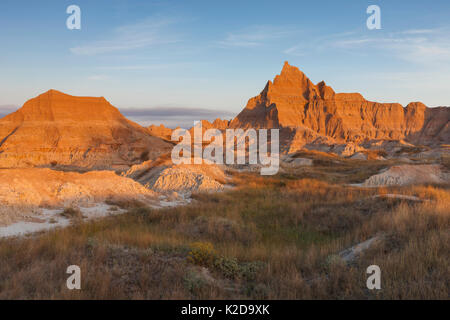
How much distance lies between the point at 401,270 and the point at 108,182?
15.9 m

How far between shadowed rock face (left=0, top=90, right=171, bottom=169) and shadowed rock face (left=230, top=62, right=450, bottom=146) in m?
76.1

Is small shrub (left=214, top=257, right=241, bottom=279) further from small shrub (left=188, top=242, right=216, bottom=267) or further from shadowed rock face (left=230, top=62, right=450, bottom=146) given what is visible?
shadowed rock face (left=230, top=62, right=450, bottom=146)

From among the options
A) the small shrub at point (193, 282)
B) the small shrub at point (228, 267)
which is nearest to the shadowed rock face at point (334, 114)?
the small shrub at point (228, 267)

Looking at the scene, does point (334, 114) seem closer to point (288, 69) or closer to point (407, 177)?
point (288, 69)

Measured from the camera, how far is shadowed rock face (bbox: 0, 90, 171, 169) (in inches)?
2004

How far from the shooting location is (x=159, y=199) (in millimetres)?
18062

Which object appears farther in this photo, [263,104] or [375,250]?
[263,104]

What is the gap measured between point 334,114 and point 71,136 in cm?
12313

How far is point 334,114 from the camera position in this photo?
144875mm

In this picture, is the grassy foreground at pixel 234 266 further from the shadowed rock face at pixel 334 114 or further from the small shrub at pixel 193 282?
the shadowed rock face at pixel 334 114

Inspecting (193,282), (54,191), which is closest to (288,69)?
(54,191)

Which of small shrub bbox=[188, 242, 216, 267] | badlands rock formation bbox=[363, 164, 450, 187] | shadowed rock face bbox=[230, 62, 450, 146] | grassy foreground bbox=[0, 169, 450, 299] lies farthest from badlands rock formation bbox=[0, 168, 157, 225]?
shadowed rock face bbox=[230, 62, 450, 146]
